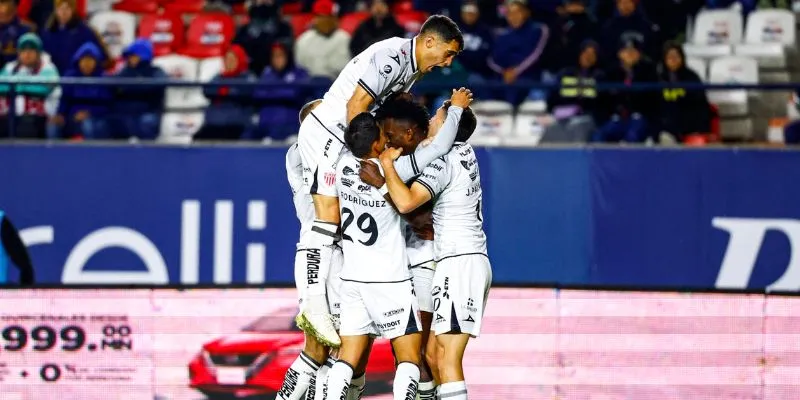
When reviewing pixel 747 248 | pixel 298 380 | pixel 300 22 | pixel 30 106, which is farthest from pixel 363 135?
pixel 300 22

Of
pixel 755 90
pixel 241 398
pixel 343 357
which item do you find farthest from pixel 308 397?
pixel 755 90

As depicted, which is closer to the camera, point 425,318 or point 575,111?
point 425,318

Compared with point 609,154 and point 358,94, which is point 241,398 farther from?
point 609,154

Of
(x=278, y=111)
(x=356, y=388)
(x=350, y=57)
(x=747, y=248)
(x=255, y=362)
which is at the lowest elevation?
(x=255, y=362)

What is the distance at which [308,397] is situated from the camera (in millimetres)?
10086

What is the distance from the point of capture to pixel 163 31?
16.9 m

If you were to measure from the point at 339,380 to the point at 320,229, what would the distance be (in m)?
1.02

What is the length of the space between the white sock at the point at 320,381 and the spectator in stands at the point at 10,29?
7.24 metres

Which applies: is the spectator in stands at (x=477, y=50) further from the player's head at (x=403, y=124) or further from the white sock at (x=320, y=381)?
the player's head at (x=403, y=124)

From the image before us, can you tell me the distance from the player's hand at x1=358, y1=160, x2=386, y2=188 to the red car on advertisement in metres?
2.35

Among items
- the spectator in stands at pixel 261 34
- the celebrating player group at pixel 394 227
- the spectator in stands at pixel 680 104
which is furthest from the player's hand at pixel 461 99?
the spectator in stands at pixel 261 34

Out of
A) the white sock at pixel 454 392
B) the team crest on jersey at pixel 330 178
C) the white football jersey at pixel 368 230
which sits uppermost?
the team crest on jersey at pixel 330 178

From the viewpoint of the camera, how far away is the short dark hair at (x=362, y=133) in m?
9.25

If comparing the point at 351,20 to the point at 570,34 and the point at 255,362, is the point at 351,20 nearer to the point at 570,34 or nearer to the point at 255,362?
the point at 570,34
